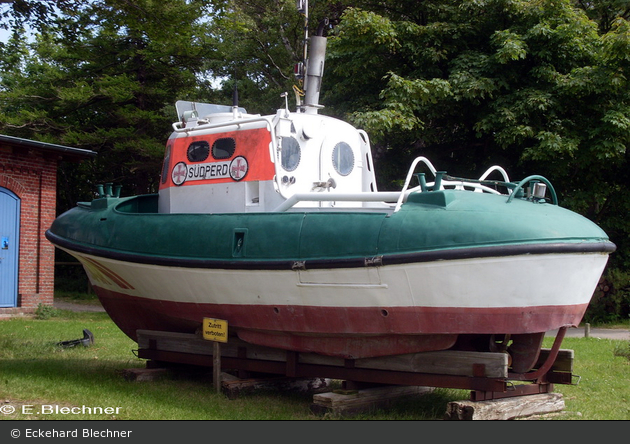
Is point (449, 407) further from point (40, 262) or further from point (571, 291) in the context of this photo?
point (40, 262)

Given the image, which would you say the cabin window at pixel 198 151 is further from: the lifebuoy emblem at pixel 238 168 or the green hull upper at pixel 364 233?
the green hull upper at pixel 364 233

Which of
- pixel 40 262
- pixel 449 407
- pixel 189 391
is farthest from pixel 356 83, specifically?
pixel 449 407

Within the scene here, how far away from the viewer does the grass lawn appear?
6.18 meters

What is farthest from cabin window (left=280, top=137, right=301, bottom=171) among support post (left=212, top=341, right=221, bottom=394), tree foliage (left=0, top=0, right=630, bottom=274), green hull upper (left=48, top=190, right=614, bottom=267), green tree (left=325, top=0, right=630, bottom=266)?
green tree (left=325, top=0, right=630, bottom=266)

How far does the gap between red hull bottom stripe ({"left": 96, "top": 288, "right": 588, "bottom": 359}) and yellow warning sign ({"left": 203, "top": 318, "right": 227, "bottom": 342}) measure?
2.9 inches

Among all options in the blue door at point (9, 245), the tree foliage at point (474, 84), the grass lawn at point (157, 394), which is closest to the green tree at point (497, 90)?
the tree foliage at point (474, 84)

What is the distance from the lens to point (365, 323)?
240 inches

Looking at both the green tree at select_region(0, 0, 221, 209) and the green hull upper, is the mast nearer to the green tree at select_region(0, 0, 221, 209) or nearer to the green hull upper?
the green hull upper

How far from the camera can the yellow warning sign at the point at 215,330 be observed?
696 cm

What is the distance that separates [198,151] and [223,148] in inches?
15.7

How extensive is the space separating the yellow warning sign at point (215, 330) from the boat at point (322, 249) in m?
0.11

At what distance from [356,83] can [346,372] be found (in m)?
10.4

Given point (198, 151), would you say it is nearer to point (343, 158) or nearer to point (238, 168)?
point (238, 168)

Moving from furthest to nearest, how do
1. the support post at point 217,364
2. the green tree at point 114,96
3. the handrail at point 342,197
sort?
1. the green tree at point 114,96
2. the support post at point 217,364
3. the handrail at point 342,197
